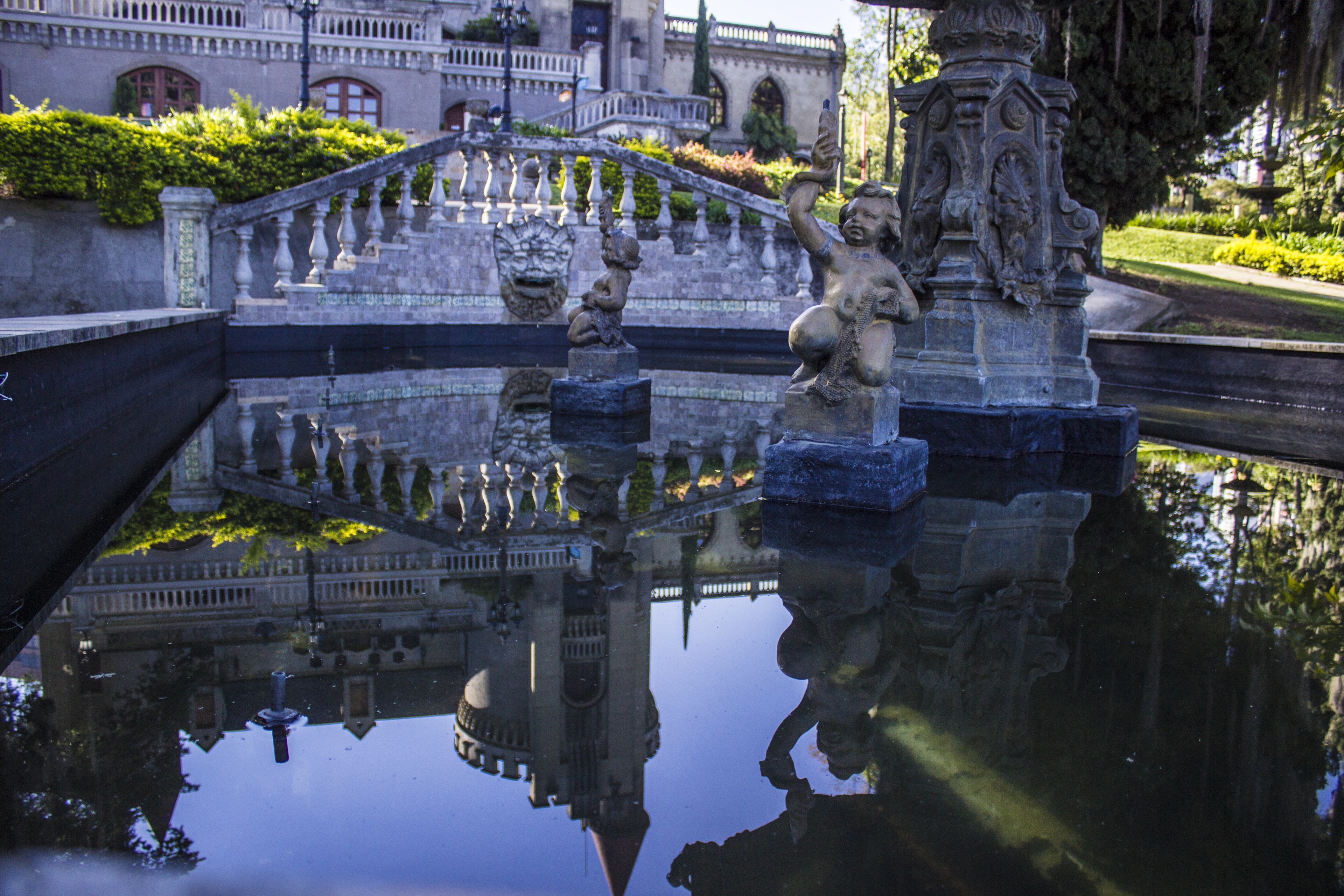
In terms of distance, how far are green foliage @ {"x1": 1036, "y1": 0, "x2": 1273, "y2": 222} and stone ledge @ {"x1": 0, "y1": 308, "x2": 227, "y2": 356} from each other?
480 inches

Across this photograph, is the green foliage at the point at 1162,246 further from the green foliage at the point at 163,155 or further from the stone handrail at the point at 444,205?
the green foliage at the point at 163,155

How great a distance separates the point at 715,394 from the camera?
11195mm

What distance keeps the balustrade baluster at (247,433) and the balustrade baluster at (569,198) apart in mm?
7379

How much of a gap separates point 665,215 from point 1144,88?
7.30 metres

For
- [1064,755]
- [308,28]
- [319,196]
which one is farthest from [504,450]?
[308,28]

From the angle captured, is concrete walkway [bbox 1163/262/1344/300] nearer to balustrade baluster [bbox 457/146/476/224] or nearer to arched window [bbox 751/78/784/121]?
balustrade baluster [bbox 457/146/476/224]

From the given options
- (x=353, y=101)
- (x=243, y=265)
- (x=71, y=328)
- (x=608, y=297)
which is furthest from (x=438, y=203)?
(x=353, y=101)

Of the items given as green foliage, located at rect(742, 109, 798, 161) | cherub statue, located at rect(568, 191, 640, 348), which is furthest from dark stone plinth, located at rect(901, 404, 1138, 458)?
green foliage, located at rect(742, 109, 798, 161)

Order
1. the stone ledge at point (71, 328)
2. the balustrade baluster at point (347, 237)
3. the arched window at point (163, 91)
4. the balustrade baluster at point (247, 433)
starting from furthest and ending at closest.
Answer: the arched window at point (163, 91)
the balustrade baluster at point (347, 237)
the balustrade baluster at point (247, 433)
the stone ledge at point (71, 328)

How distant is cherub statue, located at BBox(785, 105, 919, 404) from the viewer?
5.39m

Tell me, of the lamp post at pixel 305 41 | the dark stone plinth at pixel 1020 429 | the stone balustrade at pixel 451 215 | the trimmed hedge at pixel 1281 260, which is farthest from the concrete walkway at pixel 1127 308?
the lamp post at pixel 305 41

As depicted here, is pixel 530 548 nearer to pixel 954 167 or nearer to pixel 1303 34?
pixel 954 167

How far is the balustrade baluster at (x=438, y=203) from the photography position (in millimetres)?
15234

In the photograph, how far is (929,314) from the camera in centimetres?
748
